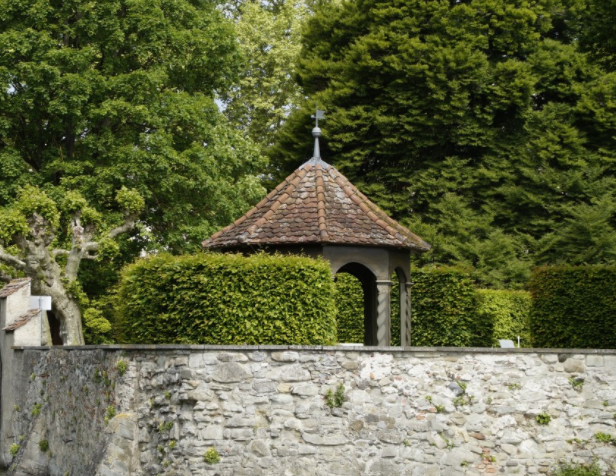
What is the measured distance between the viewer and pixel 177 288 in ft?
44.5

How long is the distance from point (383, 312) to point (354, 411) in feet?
10.6

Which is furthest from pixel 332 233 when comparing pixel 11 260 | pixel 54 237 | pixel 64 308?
pixel 64 308

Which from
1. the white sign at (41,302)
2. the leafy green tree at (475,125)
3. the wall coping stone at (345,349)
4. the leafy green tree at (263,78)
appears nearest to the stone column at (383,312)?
the wall coping stone at (345,349)

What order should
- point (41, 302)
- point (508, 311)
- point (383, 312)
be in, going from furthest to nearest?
point (508, 311)
point (41, 302)
point (383, 312)

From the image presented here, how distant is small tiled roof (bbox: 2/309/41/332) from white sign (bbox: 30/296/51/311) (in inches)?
4.6

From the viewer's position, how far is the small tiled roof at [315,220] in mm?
15391

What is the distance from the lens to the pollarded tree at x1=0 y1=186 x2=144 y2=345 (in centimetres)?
2177

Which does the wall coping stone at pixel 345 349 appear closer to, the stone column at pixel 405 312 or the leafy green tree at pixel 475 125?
the stone column at pixel 405 312

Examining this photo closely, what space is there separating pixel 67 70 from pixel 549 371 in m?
16.6

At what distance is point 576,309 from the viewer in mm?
17047

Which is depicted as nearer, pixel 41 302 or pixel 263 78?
pixel 41 302

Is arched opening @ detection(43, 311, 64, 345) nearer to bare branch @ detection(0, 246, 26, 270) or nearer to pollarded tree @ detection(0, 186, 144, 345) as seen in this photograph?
pollarded tree @ detection(0, 186, 144, 345)

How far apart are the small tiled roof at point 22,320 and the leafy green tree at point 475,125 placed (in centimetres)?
1324

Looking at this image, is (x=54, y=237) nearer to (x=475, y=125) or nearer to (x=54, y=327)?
(x=54, y=327)
